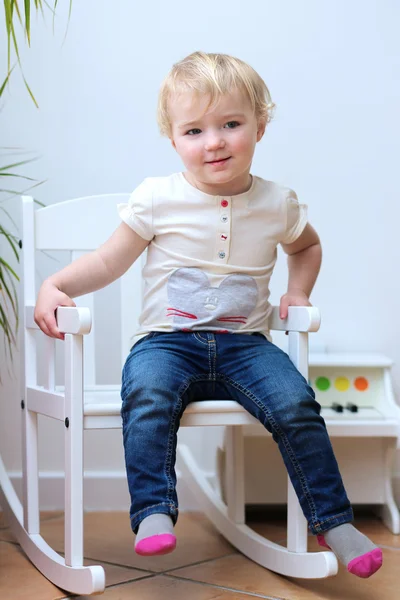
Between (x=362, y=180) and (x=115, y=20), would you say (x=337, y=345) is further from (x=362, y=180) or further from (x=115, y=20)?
(x=115, y=20)

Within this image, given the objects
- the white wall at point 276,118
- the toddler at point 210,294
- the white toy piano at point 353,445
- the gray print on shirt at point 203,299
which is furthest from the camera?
the white wall at point 276,118

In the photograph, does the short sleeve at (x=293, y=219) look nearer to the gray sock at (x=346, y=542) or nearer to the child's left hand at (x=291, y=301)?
the child's left hand at (x=291, y=301)

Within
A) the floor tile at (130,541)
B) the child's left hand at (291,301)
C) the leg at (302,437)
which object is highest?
the child's left hand at (291,301)

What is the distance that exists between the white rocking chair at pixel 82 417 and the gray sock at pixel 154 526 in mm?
107

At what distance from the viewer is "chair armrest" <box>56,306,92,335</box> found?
112 centimetres

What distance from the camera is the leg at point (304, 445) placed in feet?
3.76

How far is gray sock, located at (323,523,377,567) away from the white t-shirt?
0.33 meters

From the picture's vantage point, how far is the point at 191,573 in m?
1.31

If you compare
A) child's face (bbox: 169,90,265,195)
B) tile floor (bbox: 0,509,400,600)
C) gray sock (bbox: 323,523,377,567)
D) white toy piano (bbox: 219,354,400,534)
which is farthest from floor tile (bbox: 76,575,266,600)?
child's face (bbox: 169,90,265,195)

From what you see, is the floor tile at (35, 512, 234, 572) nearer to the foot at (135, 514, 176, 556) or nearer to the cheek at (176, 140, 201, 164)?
the foot at (135, 514, 176, 556)

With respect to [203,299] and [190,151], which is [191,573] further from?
[190,151]

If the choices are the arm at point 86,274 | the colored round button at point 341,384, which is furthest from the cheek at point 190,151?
the colored round button at point 341,384

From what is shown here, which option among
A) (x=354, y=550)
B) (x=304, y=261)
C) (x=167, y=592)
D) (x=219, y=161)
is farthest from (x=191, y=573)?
(x=219, y=161)

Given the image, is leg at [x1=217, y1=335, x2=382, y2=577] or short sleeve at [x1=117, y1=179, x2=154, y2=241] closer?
leg at [x1=217, y1=335, x2=382, y2=577]
